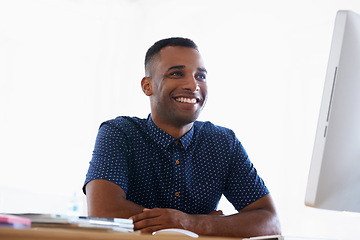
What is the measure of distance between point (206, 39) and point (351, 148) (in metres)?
3.39

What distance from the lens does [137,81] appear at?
445 centimetres

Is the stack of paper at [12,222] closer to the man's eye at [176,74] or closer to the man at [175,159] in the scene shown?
the man at [175,159]

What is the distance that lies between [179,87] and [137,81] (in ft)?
8.91

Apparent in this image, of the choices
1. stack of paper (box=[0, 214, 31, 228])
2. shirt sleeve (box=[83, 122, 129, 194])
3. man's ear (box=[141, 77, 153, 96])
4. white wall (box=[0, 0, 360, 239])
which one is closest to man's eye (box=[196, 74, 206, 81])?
man's ear (box=[141, 77, 153, 96])

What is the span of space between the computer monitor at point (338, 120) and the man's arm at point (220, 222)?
1.54 ft

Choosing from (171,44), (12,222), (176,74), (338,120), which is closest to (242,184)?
(176,74)

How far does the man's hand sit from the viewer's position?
1207 mm

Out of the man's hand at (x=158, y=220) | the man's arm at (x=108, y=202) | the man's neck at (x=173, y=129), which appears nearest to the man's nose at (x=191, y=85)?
the man's neck at (x=173, y=129)

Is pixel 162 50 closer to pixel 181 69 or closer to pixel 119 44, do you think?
pixel 181 69

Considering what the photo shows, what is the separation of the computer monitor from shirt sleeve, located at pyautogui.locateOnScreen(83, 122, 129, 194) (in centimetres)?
83

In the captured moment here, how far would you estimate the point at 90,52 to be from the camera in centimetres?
425

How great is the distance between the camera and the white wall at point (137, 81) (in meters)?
3.55

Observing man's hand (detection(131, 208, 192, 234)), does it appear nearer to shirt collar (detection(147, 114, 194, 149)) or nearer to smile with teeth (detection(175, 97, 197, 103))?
shirt collar (detection(147, 114, 194, 149))

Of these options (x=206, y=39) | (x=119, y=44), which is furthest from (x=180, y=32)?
(x=119, y=44)
